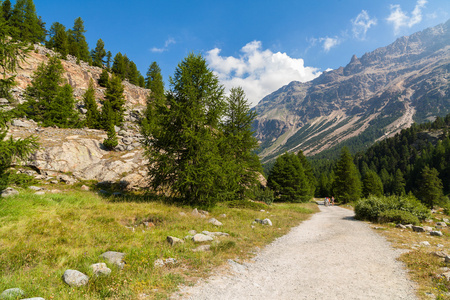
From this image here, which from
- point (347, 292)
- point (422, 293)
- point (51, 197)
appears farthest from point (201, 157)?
point (422, 293)

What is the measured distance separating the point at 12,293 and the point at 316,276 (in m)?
7.35

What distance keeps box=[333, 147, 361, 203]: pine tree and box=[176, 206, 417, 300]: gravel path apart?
3849 centimetres

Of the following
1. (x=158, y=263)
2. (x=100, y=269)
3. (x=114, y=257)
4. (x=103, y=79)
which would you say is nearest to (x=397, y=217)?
(x=158, y=263)

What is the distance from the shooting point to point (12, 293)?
3758 mm

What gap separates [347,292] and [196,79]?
15.0 m

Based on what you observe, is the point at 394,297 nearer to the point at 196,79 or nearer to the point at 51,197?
the point at 196,79

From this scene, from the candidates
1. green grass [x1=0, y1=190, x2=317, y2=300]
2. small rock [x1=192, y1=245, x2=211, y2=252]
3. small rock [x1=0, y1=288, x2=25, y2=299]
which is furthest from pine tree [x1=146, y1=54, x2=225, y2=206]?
small rock [x1=0, y1=288, x2=25, y2=299]

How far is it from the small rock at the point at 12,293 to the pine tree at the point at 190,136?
9.26 m

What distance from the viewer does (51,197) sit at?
12164 mm

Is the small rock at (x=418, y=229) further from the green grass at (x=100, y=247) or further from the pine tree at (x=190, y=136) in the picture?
the pine tree at (x=190, y=136)

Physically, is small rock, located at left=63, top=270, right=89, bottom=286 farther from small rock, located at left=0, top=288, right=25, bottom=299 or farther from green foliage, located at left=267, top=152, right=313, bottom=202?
green foliage, located at left=267, top=152, right=313, bottom=202

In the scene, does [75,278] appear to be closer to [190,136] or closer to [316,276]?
[316,276]

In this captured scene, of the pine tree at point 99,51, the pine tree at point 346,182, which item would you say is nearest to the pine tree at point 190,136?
the pine tree at point 346,182

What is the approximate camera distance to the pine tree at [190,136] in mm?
13656
